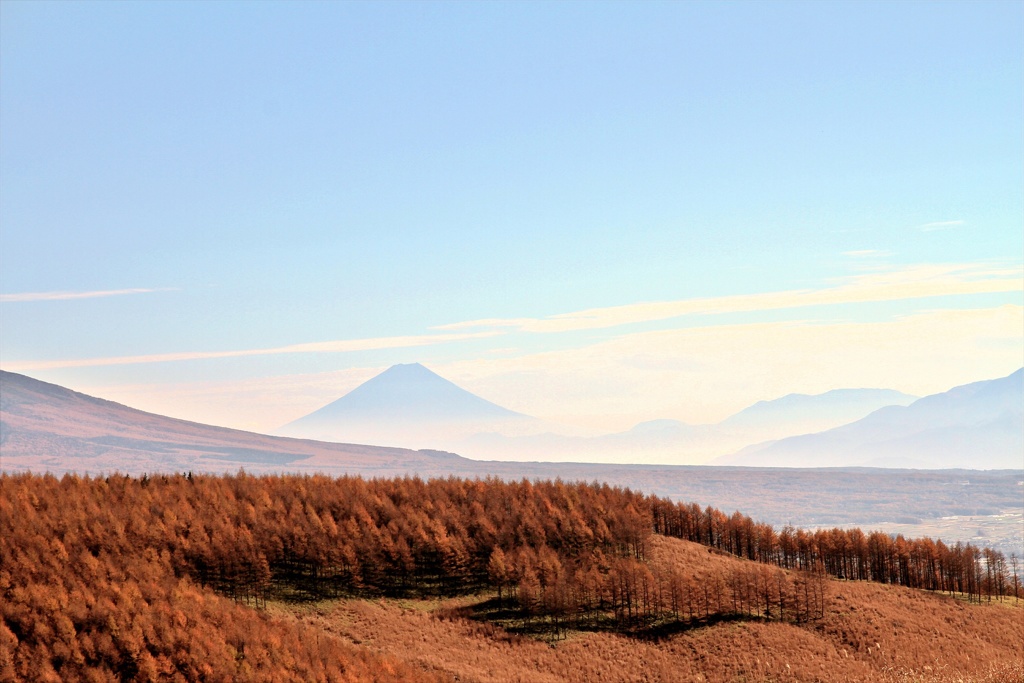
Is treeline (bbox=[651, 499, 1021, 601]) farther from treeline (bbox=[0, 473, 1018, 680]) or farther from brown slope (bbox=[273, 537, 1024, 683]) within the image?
brown slope (bbox=[273, 537, 1024, 683])

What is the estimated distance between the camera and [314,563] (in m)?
109

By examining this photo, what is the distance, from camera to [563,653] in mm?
95062

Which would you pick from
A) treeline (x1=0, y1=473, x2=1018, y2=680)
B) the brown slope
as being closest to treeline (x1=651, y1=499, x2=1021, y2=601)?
treeline (x1=0, y1=473, x2=1018, y2=680)

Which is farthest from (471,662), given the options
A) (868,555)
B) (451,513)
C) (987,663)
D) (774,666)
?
(868,555)

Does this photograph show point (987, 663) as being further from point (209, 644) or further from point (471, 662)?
point (209, 644)

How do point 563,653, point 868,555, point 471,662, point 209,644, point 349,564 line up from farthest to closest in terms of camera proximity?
1. point 868,555
2. point 349,564
3. point 563,653
4. point 471,662
5. point 209,644

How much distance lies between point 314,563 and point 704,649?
46.0 meters

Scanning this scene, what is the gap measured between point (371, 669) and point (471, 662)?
1259 centimetres

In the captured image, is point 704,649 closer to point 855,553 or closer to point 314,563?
point 314,563

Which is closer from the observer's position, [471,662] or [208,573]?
[471,662]

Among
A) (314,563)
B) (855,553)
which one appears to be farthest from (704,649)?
(855,553)

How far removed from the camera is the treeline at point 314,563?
78.9 metres

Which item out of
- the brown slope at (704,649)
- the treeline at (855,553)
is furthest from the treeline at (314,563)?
the brown slope at (704,649)

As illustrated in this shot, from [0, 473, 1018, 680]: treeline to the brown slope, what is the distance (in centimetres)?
497
